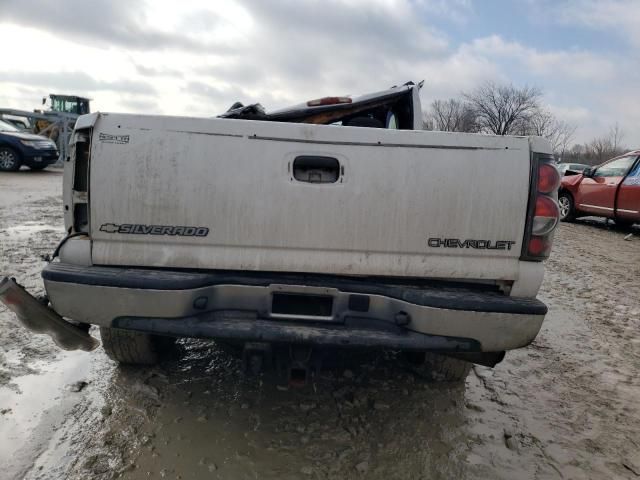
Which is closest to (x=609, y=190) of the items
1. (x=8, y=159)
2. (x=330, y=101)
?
(x=330, y=101)

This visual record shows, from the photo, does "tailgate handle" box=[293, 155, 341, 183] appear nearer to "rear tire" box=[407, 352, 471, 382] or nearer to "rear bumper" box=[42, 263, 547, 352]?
"rear bumper" box=[42, 263, 547, 352]

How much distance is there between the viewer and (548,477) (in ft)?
7.27

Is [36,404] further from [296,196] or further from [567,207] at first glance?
[567,207]

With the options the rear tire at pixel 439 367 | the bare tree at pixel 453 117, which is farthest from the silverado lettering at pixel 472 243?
the bare tree at pixel 453 117

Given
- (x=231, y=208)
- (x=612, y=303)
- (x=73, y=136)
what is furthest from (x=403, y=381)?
(x=612, y=303)

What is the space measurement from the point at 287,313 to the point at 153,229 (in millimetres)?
744

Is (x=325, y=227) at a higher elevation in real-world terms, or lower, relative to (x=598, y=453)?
higher

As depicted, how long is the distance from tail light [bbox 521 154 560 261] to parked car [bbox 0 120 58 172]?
52.8 feet

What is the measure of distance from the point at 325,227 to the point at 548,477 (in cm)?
160

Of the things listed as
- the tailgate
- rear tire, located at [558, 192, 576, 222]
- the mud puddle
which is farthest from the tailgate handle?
rear tire, located at [558, 192, 576, 222]

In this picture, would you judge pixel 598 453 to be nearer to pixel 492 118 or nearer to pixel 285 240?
pixel 285 240

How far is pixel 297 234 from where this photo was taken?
218cm

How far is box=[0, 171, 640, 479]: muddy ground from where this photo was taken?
2.18m

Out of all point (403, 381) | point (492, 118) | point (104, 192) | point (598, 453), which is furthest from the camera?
point (492, 118)
